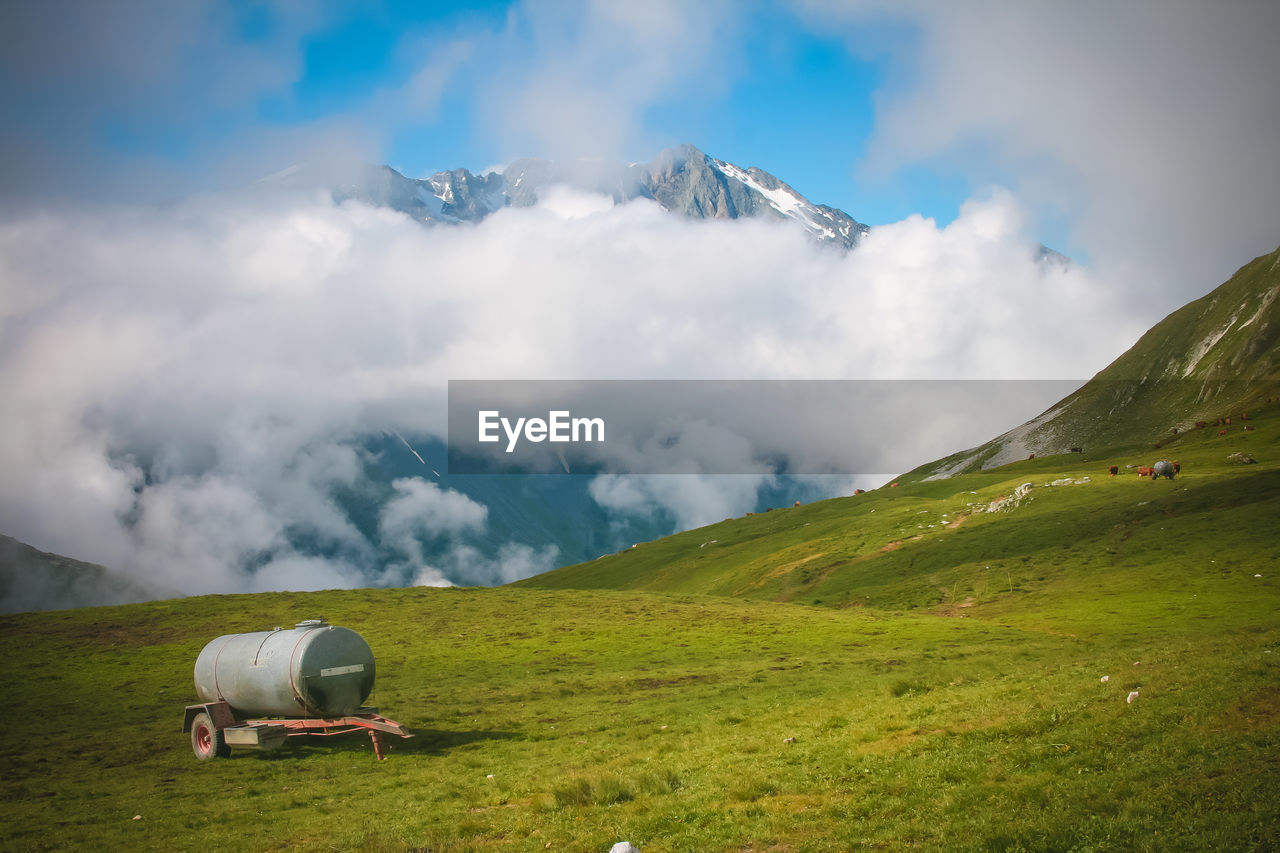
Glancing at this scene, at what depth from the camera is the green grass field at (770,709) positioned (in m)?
16.2

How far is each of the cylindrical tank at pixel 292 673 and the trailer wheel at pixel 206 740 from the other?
39.4 inches

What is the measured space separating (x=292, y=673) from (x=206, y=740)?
6460mm

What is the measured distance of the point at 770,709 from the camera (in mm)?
34438

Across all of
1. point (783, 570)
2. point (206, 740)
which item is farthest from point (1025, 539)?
point (206, 740)

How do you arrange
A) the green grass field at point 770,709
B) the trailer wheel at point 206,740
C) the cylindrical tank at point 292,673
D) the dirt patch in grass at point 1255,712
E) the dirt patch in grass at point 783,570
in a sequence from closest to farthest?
the green grass field at point 770,709, the dirt patch in grass at point 1255,712, the cylindrical tank at point 292,673, the trailer wheel at point 206,740, the dirt patch in grass at point 783,570

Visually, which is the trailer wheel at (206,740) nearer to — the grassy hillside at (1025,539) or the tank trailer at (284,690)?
the tank trailer at (284,690)

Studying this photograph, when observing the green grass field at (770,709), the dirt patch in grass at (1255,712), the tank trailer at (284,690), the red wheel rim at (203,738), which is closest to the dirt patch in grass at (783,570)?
the green grass field at (770,709)

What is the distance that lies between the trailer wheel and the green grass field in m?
1.17

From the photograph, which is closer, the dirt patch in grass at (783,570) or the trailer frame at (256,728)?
the trailer frame at (256,728)

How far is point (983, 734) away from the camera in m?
20.5

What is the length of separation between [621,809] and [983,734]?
987cm

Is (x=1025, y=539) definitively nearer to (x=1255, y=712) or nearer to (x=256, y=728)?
(x=1255, y=712)

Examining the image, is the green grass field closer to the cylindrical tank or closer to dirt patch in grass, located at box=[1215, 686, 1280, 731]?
dirt patch in grass, located at box=[1215, 686, 1280, 731]

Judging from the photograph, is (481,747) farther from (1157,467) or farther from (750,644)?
(1157,467)
